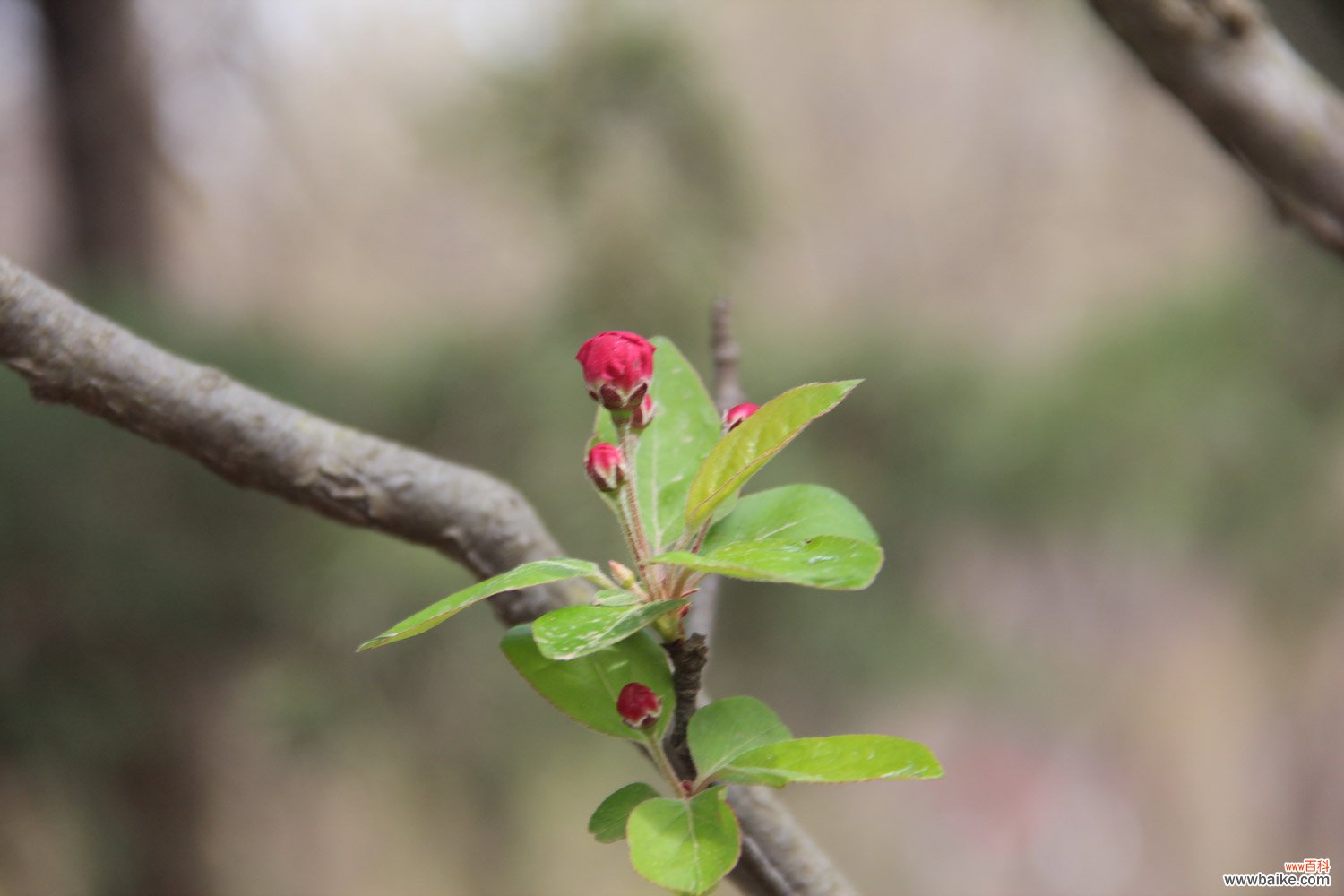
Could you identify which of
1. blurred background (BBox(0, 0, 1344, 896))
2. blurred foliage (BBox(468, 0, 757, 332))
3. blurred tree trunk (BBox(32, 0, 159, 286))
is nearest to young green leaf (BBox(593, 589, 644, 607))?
blurred background (BBox(0, 0, 1344, 896))

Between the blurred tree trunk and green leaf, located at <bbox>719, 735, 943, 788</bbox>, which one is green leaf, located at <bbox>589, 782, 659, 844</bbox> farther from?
the blurred tree trunk

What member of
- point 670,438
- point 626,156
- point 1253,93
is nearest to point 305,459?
point 670,438

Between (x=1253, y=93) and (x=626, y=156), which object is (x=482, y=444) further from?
(x=1253, y=93)

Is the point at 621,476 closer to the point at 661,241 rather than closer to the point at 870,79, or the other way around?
the point at 661,241

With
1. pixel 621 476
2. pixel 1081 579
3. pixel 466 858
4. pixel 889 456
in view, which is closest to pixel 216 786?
pixel 466 858

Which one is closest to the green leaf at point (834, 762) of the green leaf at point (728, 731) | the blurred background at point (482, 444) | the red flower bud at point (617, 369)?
→ the green leaf at point (728, 731)
